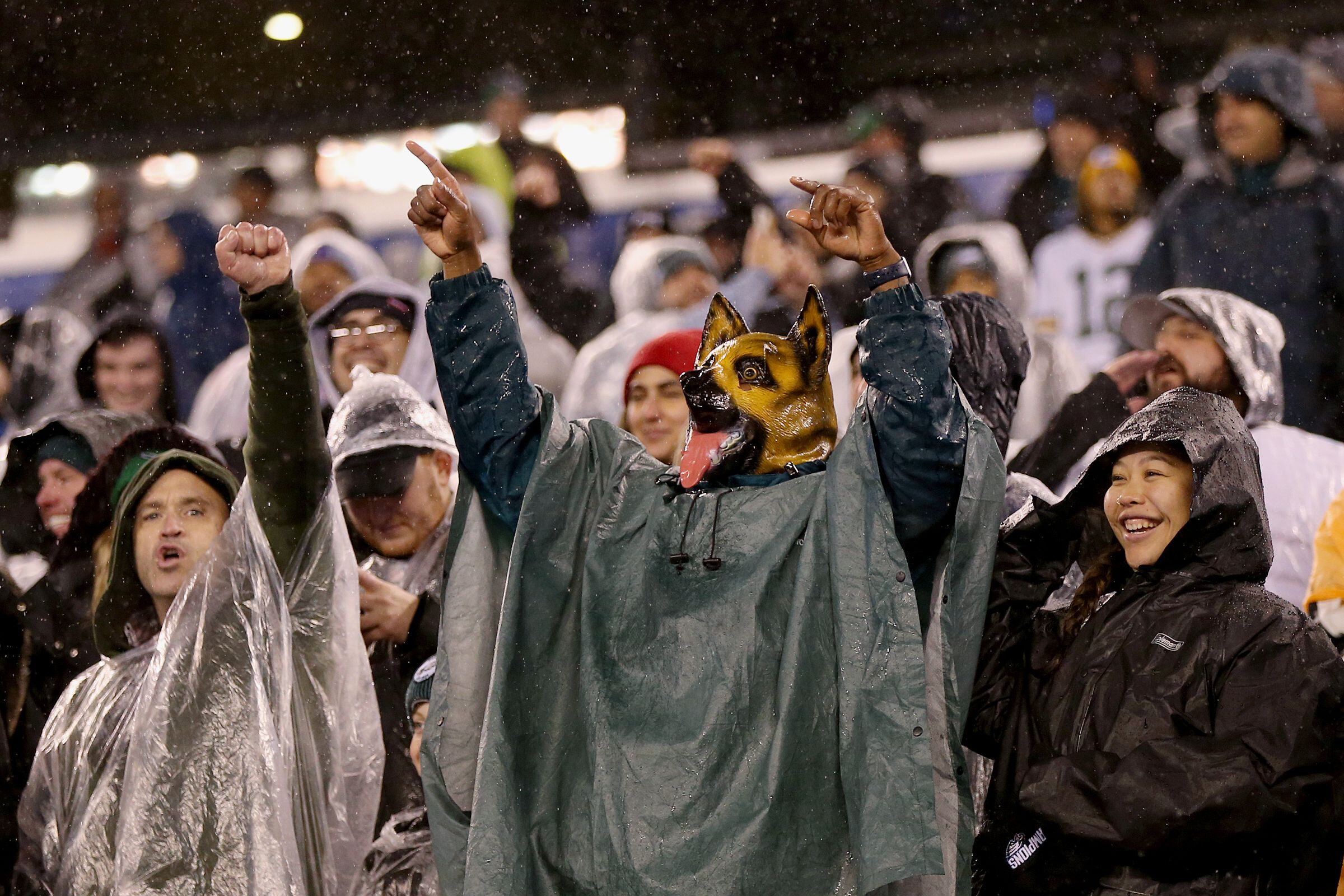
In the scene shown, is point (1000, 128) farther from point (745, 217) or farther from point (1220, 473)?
point (1220, 473)

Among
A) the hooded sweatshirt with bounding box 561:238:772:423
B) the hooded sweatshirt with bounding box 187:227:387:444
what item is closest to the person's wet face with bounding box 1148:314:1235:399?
the hooded sweatshirt with bounding box 561:238:772:423

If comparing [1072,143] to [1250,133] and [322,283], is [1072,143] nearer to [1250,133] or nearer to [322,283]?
[1250,133]

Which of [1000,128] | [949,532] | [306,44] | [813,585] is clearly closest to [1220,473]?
[949,532]

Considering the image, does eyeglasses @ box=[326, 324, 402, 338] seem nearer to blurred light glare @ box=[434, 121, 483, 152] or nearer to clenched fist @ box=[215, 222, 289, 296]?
clenched fist @ box=[215, 222, 289, 296]

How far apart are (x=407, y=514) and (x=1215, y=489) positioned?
2.00m

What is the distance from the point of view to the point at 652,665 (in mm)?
2986

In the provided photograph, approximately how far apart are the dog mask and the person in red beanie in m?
1.37

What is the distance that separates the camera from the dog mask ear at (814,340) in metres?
3.08

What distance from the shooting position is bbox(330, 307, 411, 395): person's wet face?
5.21 metres

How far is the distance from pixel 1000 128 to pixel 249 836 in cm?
597

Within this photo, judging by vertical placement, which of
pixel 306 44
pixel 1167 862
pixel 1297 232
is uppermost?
pixel 306 44

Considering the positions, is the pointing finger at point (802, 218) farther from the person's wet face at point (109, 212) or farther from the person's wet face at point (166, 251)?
the person's wet face at point (109, 212)

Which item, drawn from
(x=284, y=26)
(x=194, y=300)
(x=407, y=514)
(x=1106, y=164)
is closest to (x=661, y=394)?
(x=407, y=514)

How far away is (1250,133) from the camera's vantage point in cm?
570
